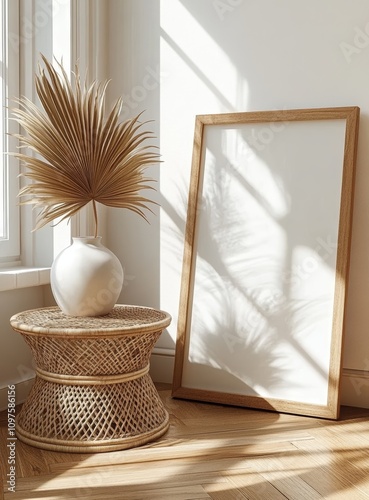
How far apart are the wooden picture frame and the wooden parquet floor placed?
241 mm

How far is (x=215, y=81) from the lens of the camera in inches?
119

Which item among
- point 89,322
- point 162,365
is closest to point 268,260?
point 162,365

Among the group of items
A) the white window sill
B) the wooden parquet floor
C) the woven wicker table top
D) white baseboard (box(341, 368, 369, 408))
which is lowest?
the wooden parquet floor

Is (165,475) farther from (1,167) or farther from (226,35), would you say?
(226,35)

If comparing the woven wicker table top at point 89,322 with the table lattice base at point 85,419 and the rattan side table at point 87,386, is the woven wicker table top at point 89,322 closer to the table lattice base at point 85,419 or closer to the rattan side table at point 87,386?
the rattan side table at point 87,386

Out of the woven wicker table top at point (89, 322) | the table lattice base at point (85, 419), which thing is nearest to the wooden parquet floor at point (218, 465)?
the table lattice base at point (85, 419)

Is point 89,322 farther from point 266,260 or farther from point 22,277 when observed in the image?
point 266,260

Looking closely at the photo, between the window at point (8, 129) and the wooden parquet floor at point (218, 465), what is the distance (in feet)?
2.61

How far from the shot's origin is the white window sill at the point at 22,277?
264 cm

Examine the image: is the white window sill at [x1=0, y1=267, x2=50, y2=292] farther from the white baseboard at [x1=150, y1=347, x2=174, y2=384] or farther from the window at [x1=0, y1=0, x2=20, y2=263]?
the white baseboard at [x1=150, y1=347, x2=174, y2=384]

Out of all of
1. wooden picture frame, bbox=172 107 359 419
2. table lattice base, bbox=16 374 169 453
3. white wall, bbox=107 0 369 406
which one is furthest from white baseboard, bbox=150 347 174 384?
table lattice base, bbox=16 374 169 453

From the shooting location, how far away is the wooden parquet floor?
1.91m

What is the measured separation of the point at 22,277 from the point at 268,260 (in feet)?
3.45

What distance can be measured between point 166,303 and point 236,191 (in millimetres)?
655
